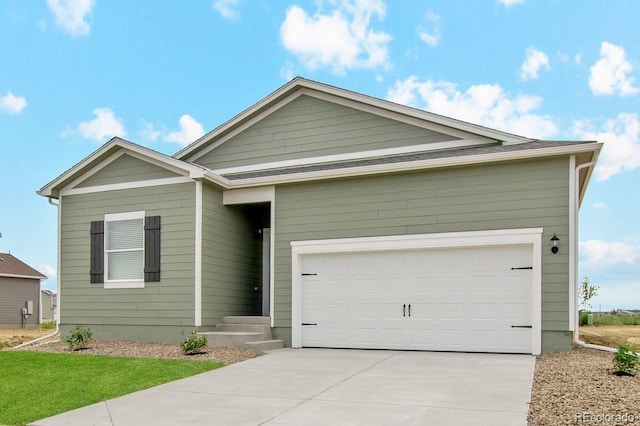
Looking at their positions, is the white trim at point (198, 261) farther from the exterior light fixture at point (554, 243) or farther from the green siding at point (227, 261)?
the exterior light fixture at point (554, 243)

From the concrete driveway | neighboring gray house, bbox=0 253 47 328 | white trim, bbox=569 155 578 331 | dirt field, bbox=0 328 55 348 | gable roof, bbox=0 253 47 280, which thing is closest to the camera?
the concrete driveway

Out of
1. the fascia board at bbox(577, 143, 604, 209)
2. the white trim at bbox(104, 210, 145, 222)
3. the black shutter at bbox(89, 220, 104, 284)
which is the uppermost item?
the fascia board at bbox(577, 143, 604, 209)

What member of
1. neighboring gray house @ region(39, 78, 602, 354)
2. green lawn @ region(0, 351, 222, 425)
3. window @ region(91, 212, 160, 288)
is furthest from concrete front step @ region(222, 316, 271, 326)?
green lawn @ region(0, 351, 222, 425)

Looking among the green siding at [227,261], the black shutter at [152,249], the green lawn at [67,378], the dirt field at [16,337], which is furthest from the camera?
the dirt field at [16,337]

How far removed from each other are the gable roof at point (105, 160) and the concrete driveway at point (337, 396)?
447cm

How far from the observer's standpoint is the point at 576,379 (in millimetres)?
7094

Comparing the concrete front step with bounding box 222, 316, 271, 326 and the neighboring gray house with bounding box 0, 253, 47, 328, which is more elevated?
the concrete front step with bounding box 222, 316, 271, 326

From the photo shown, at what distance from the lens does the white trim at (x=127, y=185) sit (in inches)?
462

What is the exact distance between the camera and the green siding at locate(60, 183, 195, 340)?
452 inches

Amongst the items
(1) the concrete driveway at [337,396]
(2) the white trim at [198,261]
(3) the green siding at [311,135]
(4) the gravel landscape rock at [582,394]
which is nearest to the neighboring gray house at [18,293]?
(3) the green siding at [311,135]

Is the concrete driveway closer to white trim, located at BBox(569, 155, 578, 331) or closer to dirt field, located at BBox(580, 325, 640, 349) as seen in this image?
white trim, located at BBox(569, 155, 578, 331)

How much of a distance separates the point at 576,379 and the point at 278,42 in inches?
432

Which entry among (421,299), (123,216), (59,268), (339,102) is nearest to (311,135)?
(339,102)

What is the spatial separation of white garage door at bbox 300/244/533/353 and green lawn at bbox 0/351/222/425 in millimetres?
3092
